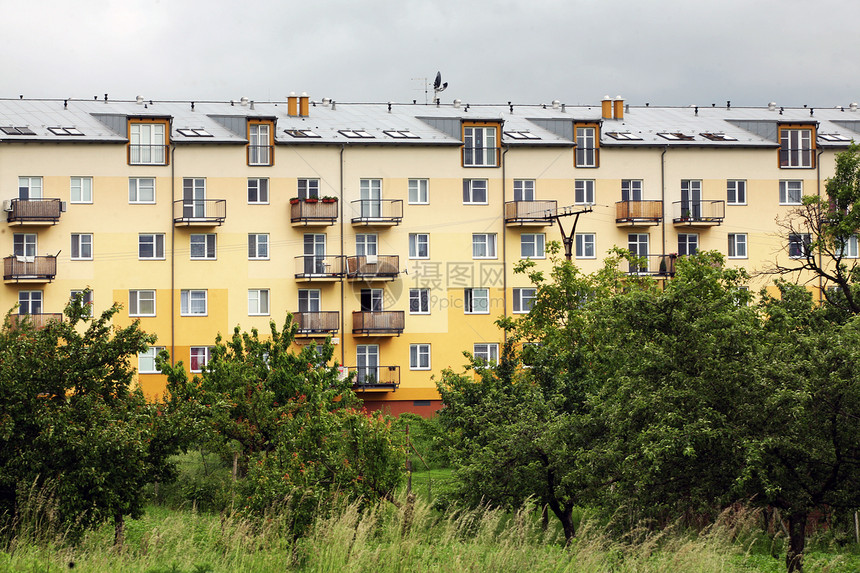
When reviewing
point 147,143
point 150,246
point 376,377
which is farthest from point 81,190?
point 376,377

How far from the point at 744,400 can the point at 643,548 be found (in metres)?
4.62

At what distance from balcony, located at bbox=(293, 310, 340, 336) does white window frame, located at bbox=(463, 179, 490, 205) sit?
9.41 meters

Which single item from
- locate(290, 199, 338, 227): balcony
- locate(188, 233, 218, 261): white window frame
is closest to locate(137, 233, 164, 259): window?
locate(188, 233, 218, 261): white window frame

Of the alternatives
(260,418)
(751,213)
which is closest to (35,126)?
(260,418)

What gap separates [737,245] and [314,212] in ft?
76.3

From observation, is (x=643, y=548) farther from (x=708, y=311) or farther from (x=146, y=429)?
(x=146, y=429)

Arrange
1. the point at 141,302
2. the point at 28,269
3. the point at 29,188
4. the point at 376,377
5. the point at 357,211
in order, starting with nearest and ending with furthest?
the point at 28,269
the point at 29,188
the point at 141,302
the point at 376,377
the point at 357,211

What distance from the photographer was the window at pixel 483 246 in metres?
56.6

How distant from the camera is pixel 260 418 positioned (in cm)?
3044

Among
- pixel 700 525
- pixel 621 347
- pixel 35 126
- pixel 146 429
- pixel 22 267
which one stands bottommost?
pixel 700 525

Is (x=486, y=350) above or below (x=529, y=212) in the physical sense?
below

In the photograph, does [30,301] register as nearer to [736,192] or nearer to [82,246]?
[82,246]

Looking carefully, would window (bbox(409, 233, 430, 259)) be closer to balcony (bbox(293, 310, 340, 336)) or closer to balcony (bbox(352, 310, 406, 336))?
balcony (bbox(352, 310, 406, 336))

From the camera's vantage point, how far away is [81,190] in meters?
53.1
